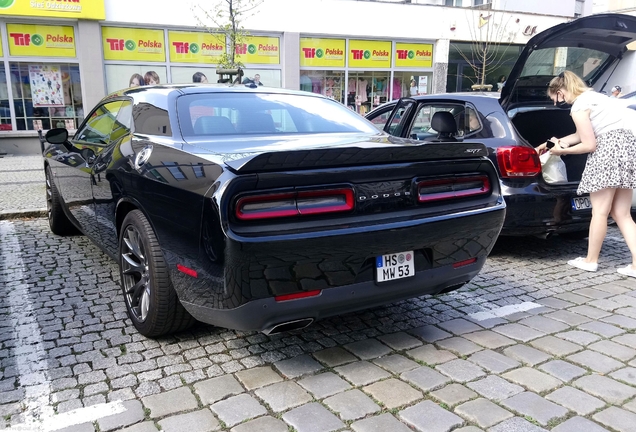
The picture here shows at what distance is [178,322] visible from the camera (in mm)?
3193

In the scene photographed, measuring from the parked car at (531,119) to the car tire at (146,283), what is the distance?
245cm

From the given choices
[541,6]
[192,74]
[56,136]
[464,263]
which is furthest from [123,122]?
[541,6]

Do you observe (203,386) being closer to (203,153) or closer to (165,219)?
(165,219)

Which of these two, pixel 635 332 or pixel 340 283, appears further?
pixel 635 332

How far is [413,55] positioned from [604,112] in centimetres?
1470

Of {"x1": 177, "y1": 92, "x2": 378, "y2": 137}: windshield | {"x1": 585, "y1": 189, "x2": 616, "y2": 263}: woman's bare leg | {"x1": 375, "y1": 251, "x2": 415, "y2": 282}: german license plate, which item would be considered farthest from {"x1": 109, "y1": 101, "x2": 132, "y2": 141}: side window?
{"x1": 585, "y1": 189, "x2": 616, "y2": 263}: woman's bare leg

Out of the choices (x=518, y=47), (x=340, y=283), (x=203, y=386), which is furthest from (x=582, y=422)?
(x=518, y=47)

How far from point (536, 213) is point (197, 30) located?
514 inches

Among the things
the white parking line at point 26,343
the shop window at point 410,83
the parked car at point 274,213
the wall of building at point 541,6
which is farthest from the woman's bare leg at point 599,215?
the wall of building at point 541,6

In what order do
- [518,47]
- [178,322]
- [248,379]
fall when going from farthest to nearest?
[518,47] → [178,322] → [248,379]

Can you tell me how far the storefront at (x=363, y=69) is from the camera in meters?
17.0

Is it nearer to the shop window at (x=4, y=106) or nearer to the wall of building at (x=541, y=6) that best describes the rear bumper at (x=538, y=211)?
the shop window at (x=4, y=106)

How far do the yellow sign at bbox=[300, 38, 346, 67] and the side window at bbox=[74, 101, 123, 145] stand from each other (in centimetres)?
1243

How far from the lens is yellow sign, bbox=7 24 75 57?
13.6 metres
